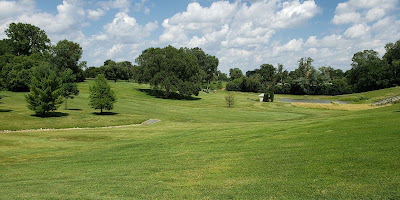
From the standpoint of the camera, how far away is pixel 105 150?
19766mm

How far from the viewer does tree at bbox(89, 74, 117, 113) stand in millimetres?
42156

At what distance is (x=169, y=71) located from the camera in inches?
3233

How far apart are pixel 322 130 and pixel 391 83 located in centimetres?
9784

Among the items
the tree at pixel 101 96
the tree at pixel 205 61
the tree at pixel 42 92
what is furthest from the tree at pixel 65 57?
the tree at pixel 205 61

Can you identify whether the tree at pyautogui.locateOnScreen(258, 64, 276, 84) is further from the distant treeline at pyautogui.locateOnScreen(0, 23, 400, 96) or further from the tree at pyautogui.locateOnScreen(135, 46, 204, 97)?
the tree at pyautogui.locateOnScreen(135, 46, 204, 97)

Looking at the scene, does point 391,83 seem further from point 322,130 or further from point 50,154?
point 50,154

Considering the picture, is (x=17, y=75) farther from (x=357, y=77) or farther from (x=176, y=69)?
(x=357, y=77)

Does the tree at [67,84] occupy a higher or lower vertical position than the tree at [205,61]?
lower

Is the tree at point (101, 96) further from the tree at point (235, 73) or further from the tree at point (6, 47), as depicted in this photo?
the tree at point (235, 73)

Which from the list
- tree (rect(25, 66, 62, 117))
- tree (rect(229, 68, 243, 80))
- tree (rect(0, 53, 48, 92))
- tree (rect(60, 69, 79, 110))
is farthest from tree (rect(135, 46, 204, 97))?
tree (rect(229, 68, 243, 80))

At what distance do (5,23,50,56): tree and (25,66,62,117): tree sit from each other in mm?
85936

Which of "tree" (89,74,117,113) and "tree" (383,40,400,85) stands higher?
"tree" (383,40,400,85)

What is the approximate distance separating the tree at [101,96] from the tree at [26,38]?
3349 inches

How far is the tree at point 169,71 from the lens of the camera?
7944 centimetres
